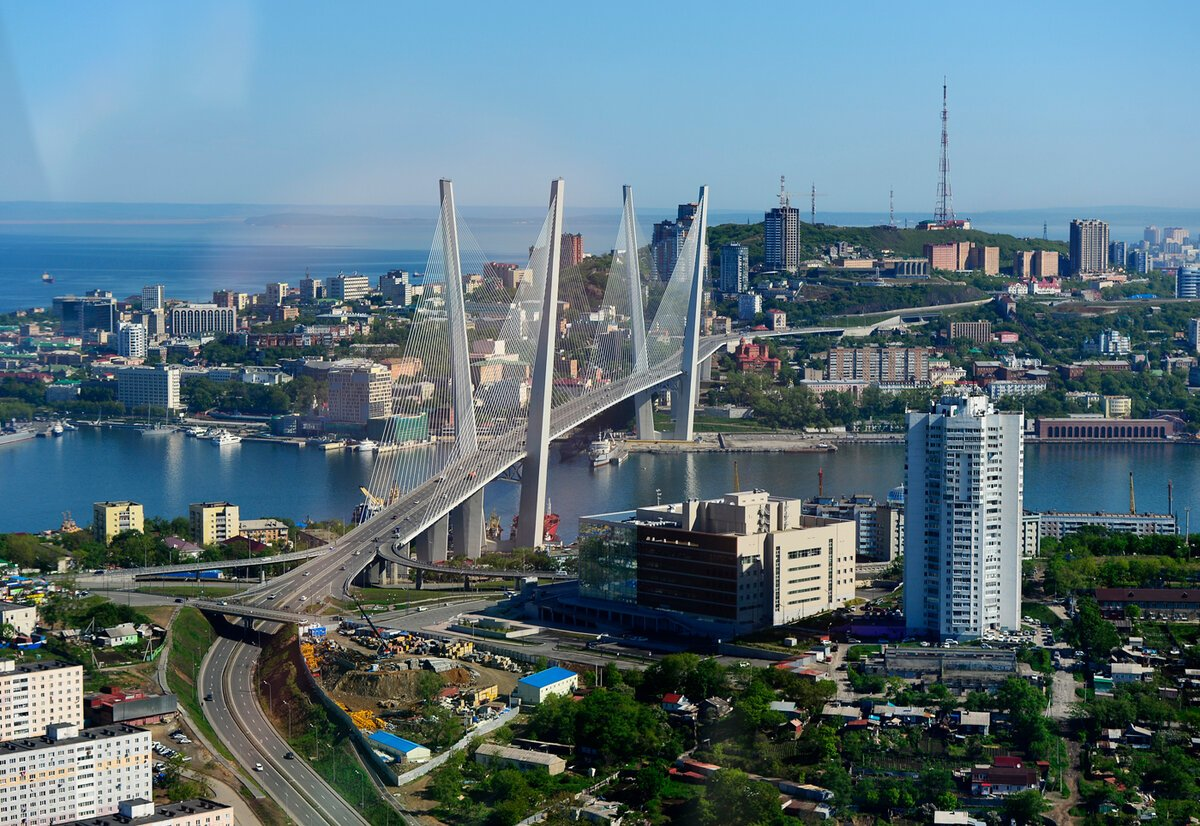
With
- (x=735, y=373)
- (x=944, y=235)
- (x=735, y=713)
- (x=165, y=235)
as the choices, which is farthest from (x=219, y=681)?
(x=944, y=235)

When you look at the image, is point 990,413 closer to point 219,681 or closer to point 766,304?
point 219,681

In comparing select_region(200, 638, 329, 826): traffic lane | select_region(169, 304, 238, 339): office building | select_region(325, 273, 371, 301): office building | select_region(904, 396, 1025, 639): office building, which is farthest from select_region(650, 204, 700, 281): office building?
select_region(200, 638, 329, 826): traffic lane

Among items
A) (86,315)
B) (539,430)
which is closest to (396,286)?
(86,315)

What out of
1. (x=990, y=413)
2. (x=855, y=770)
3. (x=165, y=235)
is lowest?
(x=855, y=770)

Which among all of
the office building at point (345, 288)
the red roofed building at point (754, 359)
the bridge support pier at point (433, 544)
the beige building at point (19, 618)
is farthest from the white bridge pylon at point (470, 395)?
the office building at point (345, 288)

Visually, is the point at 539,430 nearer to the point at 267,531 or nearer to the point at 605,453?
the point at 267,531

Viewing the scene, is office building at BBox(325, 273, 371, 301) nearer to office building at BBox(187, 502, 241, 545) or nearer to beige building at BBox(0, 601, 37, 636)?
office building at BBox(187, 502, 241, 545)
